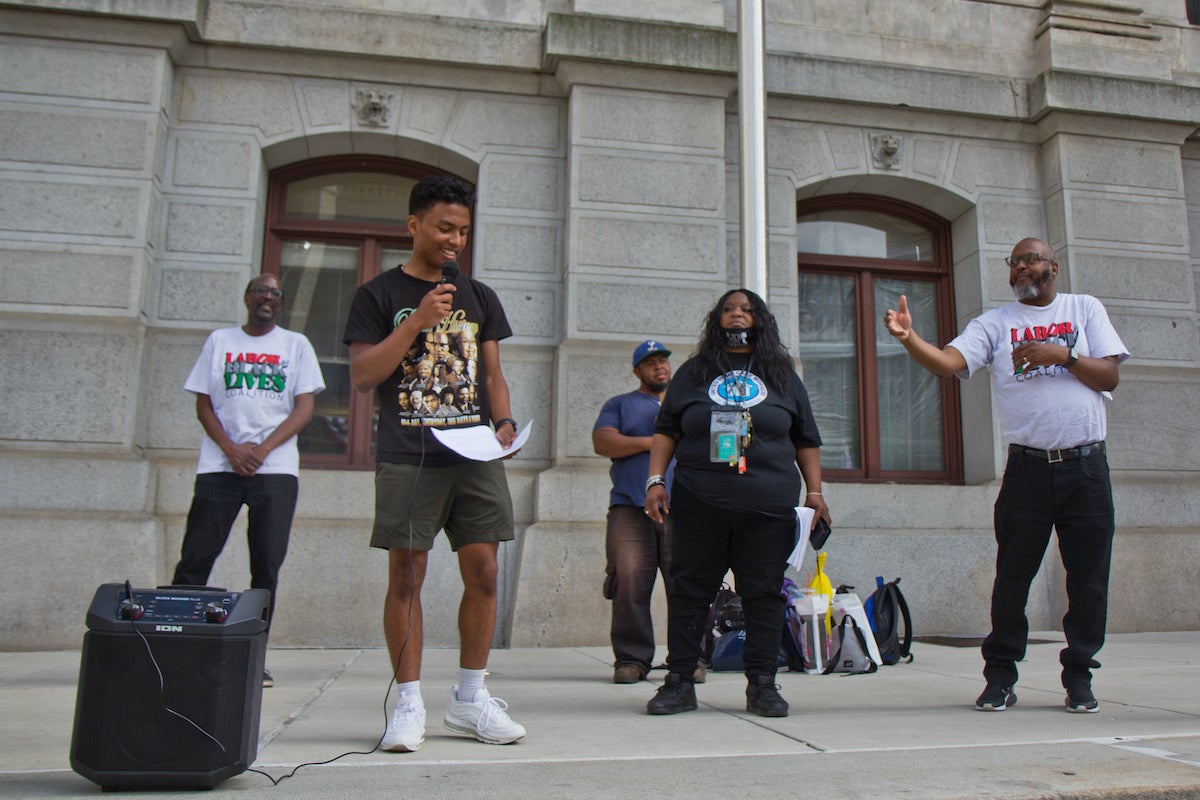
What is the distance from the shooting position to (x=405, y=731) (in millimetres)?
3584

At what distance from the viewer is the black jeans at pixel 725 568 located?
4.58 metres

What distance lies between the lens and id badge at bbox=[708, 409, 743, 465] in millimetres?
4492

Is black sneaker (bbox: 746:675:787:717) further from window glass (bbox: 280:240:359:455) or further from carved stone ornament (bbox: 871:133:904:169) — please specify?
carved stone ornament (bbox: 871:133:904:169)

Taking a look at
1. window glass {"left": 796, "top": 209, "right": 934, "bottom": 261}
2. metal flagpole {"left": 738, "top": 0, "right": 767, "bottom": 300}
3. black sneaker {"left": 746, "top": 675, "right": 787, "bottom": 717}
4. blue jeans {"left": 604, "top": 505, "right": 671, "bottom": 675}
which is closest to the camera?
black sneaker {"left": 746, "top": 675, "right": 787, "bottom": 717}

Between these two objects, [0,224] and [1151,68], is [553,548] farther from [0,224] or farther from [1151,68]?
[1151,68]

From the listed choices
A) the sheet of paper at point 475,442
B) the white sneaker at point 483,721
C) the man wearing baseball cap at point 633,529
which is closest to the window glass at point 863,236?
the man wearing baseball cap at point 633,529

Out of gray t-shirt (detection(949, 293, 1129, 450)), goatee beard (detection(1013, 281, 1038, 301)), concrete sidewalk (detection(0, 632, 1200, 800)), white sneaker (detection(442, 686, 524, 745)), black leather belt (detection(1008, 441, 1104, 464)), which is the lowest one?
concrete sidewalk (detection(0, 632, 1200, 800))

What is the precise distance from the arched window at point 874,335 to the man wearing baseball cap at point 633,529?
377cm

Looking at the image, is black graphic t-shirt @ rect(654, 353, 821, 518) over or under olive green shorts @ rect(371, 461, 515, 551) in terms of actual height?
over

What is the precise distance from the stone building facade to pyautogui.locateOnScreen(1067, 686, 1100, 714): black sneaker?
379cm

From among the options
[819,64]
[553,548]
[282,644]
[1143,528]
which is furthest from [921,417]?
[282,644]

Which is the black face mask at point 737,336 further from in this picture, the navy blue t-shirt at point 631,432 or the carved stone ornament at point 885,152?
the carved stone ornament at point 885,152

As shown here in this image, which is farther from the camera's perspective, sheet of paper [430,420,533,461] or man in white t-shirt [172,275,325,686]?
man in white t-shirt [172,275,325,686]

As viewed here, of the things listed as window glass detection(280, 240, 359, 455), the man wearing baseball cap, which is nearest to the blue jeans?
the man wearing baseball cap
